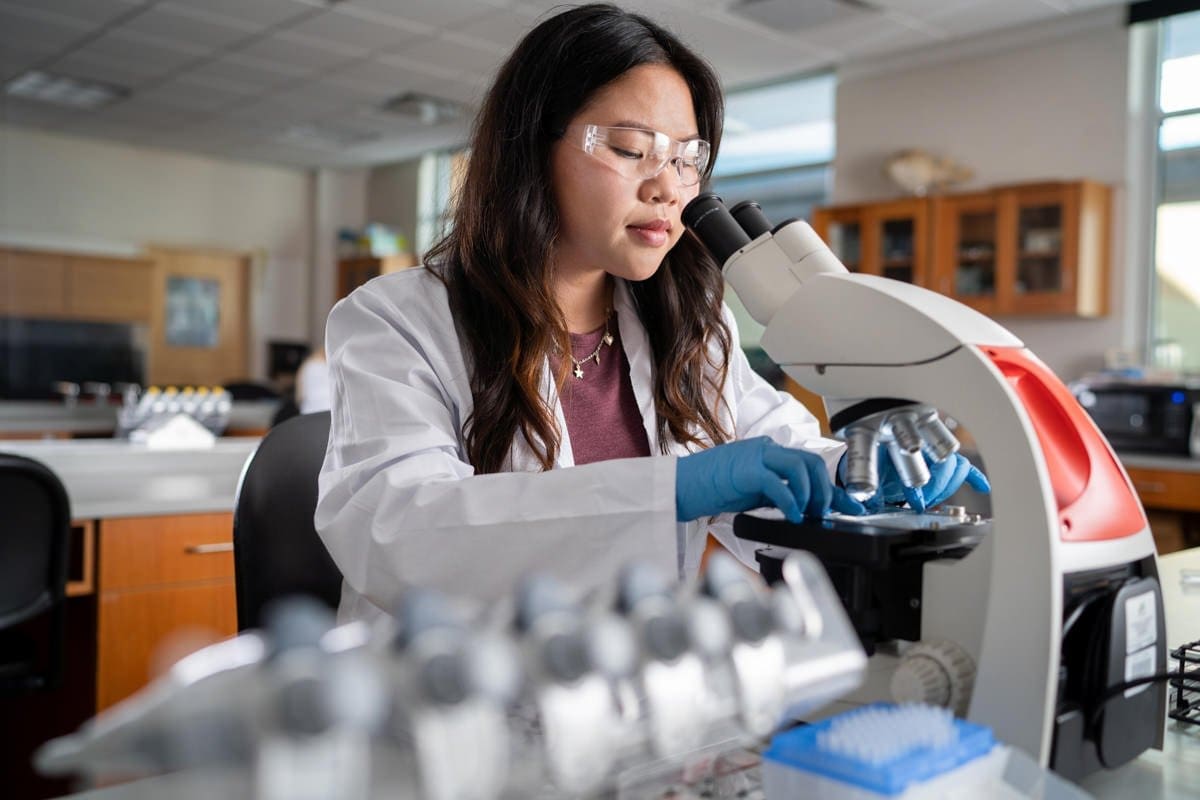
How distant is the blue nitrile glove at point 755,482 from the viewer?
83 cm

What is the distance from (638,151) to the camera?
1.19m

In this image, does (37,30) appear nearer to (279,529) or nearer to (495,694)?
(279,529)

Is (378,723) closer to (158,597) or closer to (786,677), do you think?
(786,677)

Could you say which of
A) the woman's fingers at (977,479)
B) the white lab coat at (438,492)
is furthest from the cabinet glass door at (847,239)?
the woman's fingers at (977,479)

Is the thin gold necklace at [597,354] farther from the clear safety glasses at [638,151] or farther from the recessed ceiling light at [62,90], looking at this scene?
the recessed ceiling light at [62,90]

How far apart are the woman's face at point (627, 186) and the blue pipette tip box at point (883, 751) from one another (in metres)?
0.71

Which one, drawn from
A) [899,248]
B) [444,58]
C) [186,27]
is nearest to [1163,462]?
[899,248]

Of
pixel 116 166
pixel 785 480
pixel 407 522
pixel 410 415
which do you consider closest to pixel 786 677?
pixel 785 480

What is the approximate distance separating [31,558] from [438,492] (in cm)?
137

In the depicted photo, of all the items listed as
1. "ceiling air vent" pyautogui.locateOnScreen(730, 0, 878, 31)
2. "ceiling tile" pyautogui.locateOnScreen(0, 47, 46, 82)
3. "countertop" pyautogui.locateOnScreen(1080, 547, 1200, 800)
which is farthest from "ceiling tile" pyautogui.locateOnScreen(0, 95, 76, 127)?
"countertop" pyautogui.locateOnScreen(1080, 547, 1200, 800)

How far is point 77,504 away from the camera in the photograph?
2.19 meters

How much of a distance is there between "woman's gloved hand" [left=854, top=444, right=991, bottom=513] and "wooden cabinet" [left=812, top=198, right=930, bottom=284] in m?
4.04

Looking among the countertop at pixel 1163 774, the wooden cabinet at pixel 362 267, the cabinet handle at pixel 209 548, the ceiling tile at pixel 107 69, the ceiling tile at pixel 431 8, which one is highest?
the ceiling tile at pixel 107 69

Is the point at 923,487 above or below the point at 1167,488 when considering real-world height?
above
